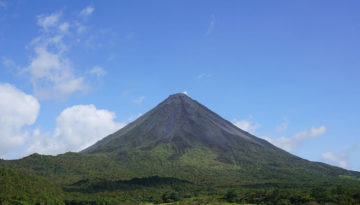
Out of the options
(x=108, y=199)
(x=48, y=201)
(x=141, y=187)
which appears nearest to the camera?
(x=48, y=201)

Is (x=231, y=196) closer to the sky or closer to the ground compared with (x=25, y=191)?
closer to the ground

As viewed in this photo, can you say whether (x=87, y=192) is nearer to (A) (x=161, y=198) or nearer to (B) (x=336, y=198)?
(A) (x=161, y=198)

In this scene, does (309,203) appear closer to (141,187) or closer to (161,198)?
(161,198)

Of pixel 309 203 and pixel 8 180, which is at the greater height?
pixel 8 180

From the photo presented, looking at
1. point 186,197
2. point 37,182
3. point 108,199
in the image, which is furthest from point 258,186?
point 37,182

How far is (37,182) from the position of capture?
17662 centimetres

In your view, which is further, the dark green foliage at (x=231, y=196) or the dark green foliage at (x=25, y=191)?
the dark green foliage at (x=25, y=191)

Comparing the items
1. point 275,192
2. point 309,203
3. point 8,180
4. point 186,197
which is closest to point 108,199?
point 186,197

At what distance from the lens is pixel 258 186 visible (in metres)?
184

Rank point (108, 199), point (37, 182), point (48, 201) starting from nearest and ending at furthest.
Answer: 1. point (48, 201)
2. point (108, 199)
3. point (37, 182)

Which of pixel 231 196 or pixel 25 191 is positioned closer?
pixel 231 196

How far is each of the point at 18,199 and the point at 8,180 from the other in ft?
83.0

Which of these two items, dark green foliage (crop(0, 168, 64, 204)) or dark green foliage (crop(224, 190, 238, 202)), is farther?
dark green foliage (crop(0, 168, 64, 204))

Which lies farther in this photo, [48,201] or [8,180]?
[8,180]
